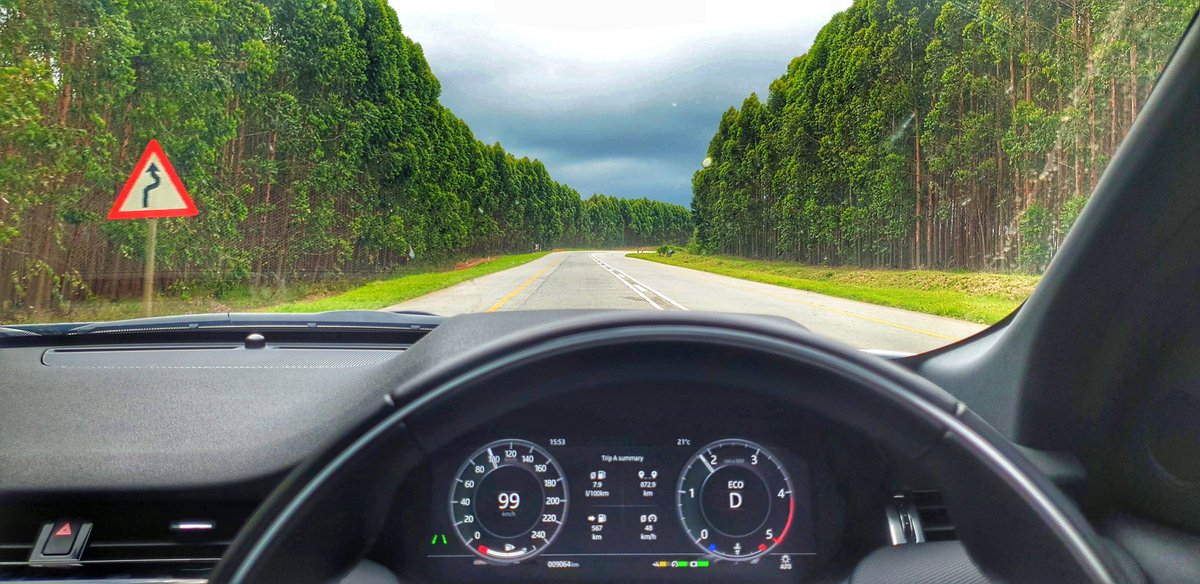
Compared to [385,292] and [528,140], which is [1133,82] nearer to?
[528,140]

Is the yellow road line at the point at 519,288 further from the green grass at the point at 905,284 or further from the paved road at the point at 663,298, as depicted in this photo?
the green grass at the point at 905,284

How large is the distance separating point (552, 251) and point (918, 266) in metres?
5.27

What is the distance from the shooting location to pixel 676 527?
76.1 inches

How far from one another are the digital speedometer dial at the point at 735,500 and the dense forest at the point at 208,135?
10.0 feet

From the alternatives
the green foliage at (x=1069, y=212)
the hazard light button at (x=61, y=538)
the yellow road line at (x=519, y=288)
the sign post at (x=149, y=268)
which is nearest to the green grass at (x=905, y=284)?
the green foliage at (x=1069, y=212)

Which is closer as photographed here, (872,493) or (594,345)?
(594,345)

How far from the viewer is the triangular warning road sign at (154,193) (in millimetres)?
3959

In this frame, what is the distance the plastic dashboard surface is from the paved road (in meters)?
1.55

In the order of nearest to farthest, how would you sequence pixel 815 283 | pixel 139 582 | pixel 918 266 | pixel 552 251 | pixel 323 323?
pixel 139 582, pixel 323 323, pixel 918 266, pixel 815 283, pixel 552 251

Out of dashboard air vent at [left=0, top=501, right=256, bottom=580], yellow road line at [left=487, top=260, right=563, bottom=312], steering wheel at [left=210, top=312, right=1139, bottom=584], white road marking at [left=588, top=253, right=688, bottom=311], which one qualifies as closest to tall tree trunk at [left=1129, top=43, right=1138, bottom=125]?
steering wheel at [left=210, top=312, right=1139, bottom=584]

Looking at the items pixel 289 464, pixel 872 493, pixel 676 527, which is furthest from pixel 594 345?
pixel 289 464

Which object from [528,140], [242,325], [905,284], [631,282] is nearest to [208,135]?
[242,325]

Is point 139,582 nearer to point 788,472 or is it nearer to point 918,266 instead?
point 788,472

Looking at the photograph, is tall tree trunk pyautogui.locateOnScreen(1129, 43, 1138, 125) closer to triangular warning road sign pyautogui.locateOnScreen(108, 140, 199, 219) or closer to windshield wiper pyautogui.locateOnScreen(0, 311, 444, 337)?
windshield wiper pyautogui.locateOnScreen(0, 311, 444, 337)
